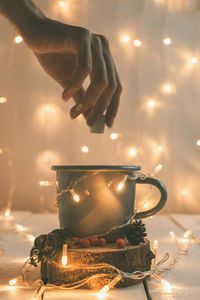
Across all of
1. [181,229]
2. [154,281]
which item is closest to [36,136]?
[181,229]

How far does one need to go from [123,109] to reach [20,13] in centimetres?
71

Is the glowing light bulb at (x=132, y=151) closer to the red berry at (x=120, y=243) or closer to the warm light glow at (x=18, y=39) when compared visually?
the warm light glow at (x=18, y=39)

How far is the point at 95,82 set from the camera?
0.55 m

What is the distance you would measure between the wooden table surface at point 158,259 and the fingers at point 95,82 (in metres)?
0.28

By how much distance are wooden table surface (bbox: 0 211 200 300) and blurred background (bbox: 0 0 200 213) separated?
182 mm

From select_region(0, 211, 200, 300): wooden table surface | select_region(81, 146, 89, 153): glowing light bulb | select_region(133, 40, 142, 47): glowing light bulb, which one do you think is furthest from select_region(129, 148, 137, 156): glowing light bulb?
select_region(133, 40, 142, 47): glowing light bulb

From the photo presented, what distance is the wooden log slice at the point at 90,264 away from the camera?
1.53 feet

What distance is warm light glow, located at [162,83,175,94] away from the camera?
1.24 meters

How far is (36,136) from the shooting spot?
4.05 ft

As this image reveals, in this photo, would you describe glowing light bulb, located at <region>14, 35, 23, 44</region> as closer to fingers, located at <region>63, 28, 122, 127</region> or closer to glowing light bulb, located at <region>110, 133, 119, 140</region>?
glowing light bulb, located at <region>110, 133, 119, 140</region>

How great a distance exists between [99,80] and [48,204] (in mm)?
772

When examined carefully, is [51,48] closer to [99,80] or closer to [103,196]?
[99,80]

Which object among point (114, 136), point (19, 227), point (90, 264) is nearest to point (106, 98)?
point (90, 264)

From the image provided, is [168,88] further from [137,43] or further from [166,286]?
[166,286]
